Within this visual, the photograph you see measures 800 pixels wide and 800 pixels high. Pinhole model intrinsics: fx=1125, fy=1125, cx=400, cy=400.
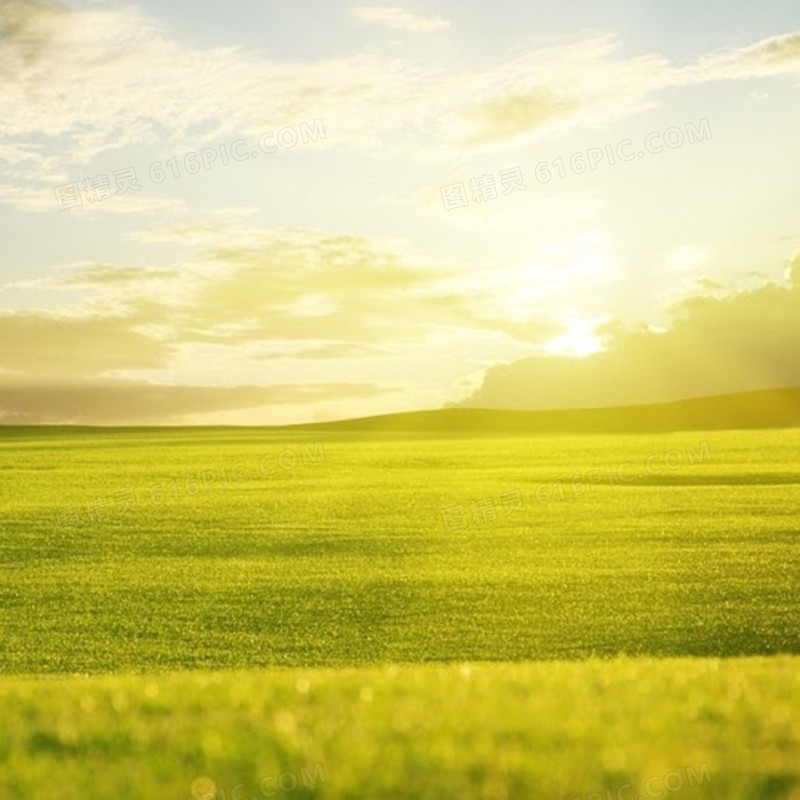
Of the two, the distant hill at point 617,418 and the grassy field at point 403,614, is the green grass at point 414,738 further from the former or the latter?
the distant hill at point 617,418

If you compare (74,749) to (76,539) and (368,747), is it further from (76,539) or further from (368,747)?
(76,539)

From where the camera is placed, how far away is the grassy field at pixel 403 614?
25.0ft

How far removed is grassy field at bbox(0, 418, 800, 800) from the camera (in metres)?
7.62

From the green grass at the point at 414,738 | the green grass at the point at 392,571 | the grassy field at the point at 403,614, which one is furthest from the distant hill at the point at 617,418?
the green grass at the point at 414,738

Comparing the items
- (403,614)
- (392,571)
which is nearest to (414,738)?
(403,614)

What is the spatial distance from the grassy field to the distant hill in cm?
1395

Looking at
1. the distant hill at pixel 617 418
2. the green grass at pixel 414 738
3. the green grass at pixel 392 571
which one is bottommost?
the green grass at pixel 392 571

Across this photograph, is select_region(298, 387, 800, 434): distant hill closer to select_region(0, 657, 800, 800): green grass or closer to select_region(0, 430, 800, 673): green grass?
select_region(0, 430, 800, 673): green grass

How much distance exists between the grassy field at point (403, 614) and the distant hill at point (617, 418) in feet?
45.8

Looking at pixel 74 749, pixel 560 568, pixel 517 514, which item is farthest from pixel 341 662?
pixel 517 514

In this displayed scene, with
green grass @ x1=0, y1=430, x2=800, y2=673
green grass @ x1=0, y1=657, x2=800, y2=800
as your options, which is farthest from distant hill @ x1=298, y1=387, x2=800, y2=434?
green grass @ x1=0, y1=657, x2=800, y2=800

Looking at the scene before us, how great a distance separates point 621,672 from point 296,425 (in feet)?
253

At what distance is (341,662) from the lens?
2114 cm

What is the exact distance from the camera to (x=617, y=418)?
83.1 meters
